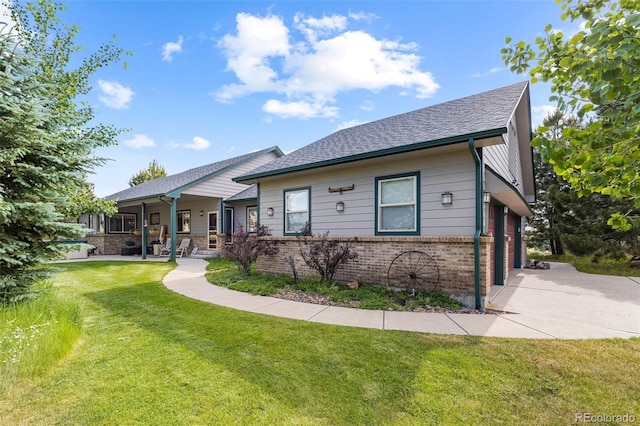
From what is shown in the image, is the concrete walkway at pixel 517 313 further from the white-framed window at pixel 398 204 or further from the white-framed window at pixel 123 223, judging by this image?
the white-framed window at pixel 123 223

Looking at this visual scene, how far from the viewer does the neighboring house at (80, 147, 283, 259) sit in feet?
47.7

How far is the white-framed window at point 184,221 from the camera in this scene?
17359 millimetres

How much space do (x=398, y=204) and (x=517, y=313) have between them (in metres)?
3.08

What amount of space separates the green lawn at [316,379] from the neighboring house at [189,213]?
1086 cm

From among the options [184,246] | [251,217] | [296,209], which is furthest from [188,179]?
[296,209]

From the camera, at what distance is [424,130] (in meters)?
6.96

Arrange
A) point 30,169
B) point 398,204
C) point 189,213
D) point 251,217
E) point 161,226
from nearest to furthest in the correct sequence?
point 30,169
point 398,204
point 251,217
point 189,213
point 161,226

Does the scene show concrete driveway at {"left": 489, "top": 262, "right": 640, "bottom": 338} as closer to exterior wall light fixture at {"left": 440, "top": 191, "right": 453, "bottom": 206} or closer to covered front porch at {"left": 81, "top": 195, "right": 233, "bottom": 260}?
exterior wall light fixture at {"left": 440, "top": 191, "right": 453, "bottom": 206}

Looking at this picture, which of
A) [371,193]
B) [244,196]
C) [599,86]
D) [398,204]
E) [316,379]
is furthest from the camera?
[244,196]

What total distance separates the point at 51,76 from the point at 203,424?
708 cm

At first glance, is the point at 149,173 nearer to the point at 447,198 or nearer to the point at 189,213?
the point at 189,213

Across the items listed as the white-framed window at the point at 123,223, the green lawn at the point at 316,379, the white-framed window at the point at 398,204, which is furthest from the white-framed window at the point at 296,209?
the white-framed window at the point at 123,223

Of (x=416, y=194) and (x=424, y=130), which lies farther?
(x=424, y=130)

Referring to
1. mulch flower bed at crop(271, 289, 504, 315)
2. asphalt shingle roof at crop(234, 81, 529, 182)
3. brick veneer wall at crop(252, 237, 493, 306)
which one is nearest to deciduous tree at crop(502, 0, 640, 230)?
asphalt shingle roof at crop(234, 81, 529, 182)
